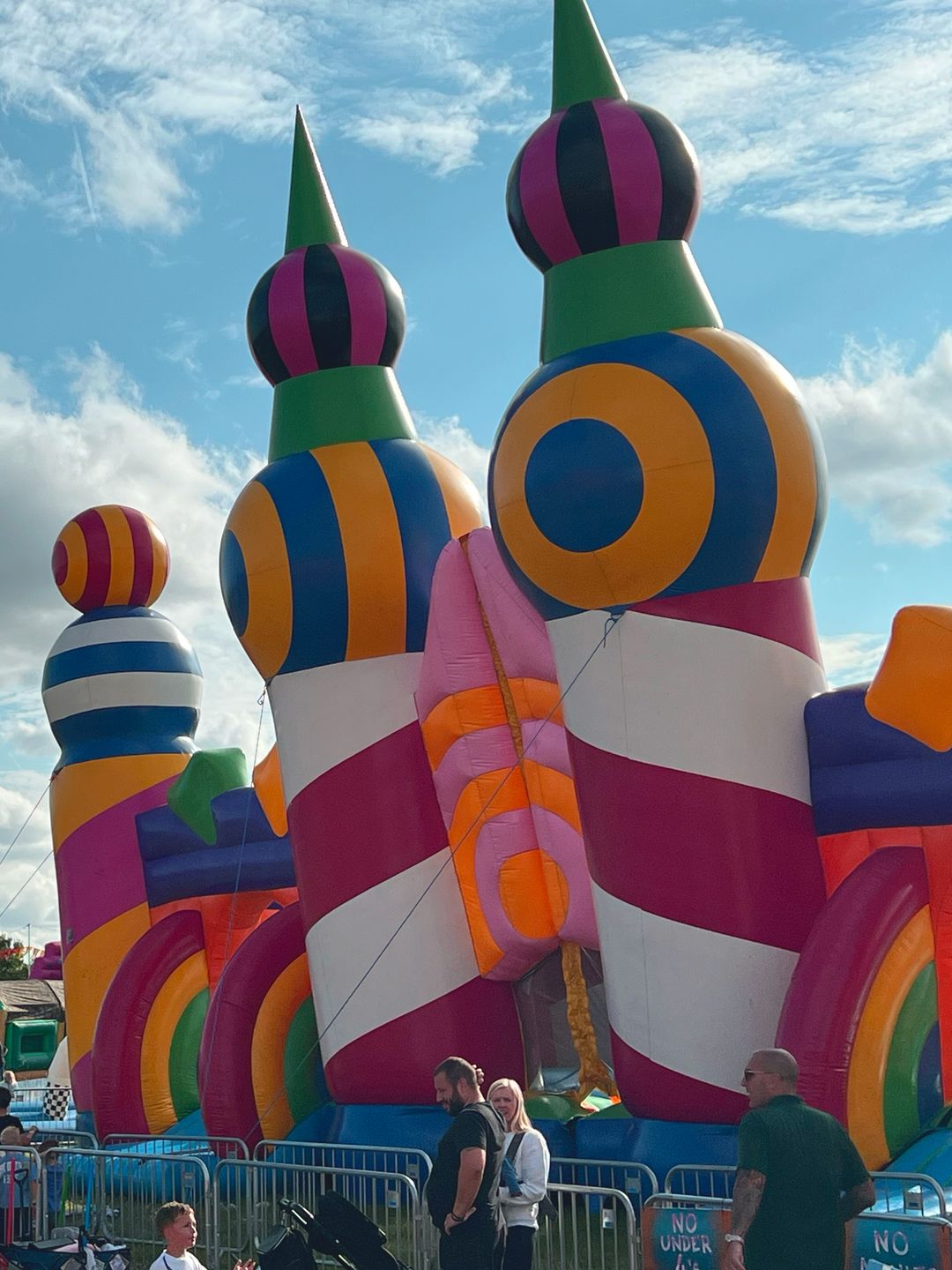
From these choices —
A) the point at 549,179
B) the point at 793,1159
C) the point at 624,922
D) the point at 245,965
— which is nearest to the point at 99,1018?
the point at 245,965

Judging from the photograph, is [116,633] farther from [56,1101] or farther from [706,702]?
[706,702]

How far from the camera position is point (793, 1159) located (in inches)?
139

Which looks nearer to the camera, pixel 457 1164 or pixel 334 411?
pixel 457 1164

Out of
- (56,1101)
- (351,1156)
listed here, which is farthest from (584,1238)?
(56,1101)

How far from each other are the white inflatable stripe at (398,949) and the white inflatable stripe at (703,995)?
1513mm

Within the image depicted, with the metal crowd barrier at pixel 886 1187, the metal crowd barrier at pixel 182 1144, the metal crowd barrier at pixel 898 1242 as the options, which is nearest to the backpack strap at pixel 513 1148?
the metal crowd barrier at pixel 886 1187

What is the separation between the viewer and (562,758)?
7.18m

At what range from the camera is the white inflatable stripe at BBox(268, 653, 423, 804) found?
7.82 m

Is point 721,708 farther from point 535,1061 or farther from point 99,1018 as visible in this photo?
point 99,1018

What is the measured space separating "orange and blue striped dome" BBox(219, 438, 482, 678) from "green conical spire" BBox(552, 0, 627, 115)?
2.05 meters

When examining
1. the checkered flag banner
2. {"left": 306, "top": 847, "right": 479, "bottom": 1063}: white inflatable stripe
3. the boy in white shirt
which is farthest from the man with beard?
the checkered flag banner

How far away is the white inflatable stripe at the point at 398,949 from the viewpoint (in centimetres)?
761

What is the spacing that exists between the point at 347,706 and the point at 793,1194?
4.64 m

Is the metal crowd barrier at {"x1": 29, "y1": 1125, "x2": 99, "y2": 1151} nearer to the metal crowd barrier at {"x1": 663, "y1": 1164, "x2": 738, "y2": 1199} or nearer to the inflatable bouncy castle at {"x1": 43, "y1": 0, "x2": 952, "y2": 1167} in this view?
the inflatable bouncy castle at {"x1": 43, "y1": 0, "x2": 952, "y2": 1167}
